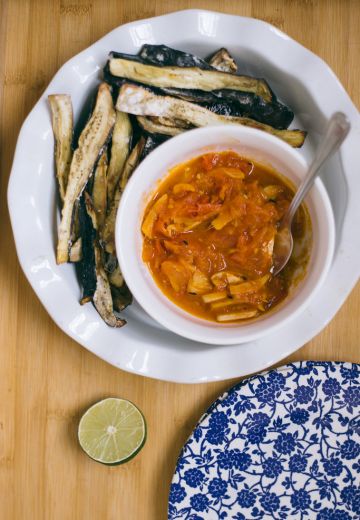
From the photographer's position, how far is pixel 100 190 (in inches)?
57.2

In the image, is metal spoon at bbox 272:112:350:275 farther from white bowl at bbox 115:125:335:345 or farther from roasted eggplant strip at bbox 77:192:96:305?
roasted eggplant strip at bbox 77:192:96:305

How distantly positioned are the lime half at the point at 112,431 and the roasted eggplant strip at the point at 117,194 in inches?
16.1

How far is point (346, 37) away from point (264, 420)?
38.5 inches

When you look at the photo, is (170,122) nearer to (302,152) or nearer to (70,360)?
(302,152)

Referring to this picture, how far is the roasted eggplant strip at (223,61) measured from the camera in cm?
144

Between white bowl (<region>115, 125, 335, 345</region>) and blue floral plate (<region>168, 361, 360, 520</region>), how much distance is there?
0.90ft

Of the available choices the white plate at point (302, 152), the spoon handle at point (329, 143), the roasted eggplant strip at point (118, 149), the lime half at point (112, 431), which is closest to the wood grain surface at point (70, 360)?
the lime half at point (112, 431)

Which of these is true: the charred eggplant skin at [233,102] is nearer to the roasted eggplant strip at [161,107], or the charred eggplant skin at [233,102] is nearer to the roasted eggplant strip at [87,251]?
the roasted eggplant strip at [161,107]

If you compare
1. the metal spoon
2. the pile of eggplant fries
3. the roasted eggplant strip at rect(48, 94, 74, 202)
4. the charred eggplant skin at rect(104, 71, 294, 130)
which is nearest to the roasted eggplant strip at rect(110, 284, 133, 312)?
the pile of eggplant fries

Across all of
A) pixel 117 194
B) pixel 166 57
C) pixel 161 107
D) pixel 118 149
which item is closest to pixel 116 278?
pixel 117 194

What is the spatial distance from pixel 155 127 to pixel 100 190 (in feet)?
0.63

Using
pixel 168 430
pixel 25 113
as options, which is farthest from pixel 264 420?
pixel 25 113

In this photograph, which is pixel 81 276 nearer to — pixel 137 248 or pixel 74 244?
pixel 74 244

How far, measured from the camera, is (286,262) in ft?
4.53
